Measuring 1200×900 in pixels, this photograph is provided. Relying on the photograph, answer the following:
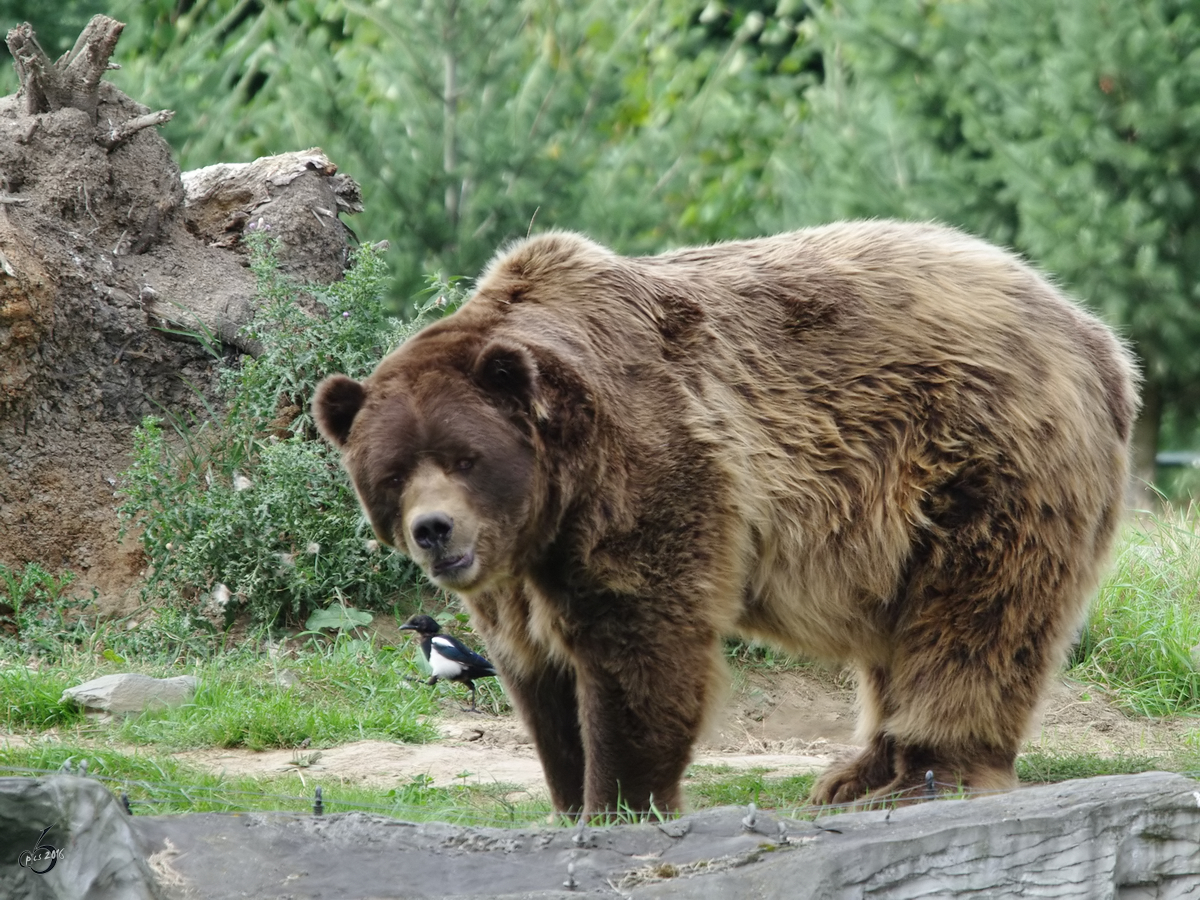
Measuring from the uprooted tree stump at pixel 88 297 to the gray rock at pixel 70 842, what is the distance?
4784 mm

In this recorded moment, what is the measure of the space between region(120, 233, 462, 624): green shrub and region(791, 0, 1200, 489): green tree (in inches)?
209

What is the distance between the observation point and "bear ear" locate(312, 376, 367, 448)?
15.8ft

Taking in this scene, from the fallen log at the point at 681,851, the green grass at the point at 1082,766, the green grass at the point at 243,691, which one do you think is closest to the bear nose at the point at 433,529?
the fallen log at the point at 681,851

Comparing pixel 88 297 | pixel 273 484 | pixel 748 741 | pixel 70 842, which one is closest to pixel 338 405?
pixel 70 842

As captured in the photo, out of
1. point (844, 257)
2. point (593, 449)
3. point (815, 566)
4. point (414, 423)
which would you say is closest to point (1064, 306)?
point (844, 257)

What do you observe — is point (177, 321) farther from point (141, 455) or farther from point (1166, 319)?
point (1166, 319)

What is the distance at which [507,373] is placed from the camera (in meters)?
4.71

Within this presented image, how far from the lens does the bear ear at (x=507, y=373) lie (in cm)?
467

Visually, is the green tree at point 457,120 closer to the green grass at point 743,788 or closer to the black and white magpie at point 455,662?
the black and white magpie at point 455,662

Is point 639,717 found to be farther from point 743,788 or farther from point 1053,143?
point 1053,143

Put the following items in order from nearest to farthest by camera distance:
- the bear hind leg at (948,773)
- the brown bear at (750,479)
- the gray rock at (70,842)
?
the gray rock at (70,842), the brown bear at (750,479), the bear hind leg at (948,773)

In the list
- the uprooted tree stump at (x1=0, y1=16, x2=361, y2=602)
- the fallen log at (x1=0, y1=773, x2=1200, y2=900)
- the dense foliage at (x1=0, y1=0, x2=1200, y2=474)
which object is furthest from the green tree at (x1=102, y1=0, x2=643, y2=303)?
the fallen log at (x1=0, y1=773, x2=1200, y2=900)

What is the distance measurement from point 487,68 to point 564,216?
1.27m

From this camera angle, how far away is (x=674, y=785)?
504 cm
